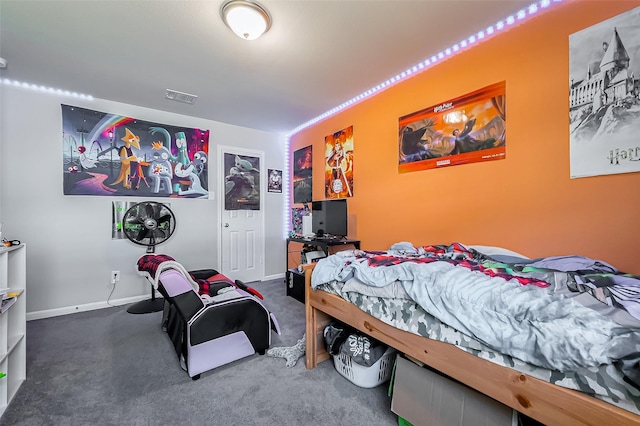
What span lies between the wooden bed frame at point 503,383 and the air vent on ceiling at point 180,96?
272 cm

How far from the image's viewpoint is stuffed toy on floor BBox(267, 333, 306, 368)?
70.1 inches

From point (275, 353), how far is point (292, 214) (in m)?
2.42

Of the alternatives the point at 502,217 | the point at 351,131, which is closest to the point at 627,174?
the point at 502,217

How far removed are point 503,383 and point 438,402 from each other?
1.23 ft

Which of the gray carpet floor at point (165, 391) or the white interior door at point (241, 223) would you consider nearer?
the gray carpet floor at point (165, 391)

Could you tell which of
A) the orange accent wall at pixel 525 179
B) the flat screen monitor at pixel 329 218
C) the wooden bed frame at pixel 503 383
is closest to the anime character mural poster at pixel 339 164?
the flat screen monitor at pixel 329 218

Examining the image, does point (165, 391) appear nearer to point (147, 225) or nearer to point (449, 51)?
point (147, 225)

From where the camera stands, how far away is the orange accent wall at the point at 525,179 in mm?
1427

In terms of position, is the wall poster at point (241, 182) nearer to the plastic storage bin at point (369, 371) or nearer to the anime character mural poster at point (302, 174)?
the anime character mural poster at point (302, 174)

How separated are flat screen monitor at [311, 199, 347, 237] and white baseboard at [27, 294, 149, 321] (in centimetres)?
229

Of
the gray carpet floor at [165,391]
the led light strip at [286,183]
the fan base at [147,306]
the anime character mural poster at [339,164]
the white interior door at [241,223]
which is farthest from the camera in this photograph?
the led light strip at [286,183]

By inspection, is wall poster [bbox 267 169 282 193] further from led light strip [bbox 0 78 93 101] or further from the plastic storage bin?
the plastic storage bin

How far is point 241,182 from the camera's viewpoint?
378 centimetres

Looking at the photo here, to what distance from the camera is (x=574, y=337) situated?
2.35ft
